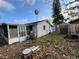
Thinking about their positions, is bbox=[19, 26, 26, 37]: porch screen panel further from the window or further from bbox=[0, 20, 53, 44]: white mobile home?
the window

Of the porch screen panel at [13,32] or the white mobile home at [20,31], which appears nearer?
the white mobile home at [20,31]

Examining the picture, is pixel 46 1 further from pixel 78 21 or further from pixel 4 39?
pixel 78 21

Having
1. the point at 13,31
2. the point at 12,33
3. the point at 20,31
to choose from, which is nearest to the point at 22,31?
the point at 20,31

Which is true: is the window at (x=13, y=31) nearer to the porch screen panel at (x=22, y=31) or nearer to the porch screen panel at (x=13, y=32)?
the porch screen panel at (x=13, y=32)

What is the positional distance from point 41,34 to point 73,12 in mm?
10106

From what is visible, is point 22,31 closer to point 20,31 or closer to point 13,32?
point 20,31

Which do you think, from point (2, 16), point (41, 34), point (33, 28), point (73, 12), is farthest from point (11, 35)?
point (73, 12)

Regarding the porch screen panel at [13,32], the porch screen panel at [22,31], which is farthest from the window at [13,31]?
the porch screen panel at [22,31]

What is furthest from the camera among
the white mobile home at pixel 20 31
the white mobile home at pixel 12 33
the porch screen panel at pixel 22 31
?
the porch screen panel at pixel 22 31

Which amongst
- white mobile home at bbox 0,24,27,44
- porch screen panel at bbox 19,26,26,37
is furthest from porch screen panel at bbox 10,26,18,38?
porch screen panel at bbox 19,26,26,37

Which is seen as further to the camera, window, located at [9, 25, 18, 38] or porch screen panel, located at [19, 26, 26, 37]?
porch screen panel, located at [19, 26, 26, 37]

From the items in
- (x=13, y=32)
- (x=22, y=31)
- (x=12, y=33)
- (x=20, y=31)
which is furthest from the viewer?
(x=22, y=31)

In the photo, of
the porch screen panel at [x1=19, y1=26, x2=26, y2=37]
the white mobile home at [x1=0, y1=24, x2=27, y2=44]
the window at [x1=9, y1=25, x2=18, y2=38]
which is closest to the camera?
the white mobile home at [x1=0, y1=24, x2=27, y2=44]

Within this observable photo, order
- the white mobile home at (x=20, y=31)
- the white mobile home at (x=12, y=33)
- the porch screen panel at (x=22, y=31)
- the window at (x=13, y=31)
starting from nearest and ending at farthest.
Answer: the white mobile home at (x=12, y=33), the white mobile home at (x=20, y=31), the window at (x=13, y=31), the porch screen panel at (x=22, y=31)
